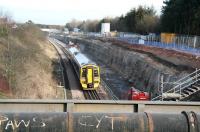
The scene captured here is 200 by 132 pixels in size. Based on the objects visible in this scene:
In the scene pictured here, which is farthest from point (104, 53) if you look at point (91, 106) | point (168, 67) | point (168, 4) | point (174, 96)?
point (91, 106)

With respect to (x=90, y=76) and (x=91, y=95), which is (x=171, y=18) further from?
(x=91, y=95)

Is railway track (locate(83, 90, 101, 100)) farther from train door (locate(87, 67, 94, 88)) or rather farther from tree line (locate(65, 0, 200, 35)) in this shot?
tree line (locate(65, 0, 200, 35))

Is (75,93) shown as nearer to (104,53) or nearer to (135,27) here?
(104,53)

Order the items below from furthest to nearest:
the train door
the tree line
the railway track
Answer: the tree line
the train door
the railway track

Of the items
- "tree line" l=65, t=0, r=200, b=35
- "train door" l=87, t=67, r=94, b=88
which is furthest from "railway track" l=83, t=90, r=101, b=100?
"tree line" l=65, t=0, r=200, b=35

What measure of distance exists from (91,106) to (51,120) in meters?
4.91

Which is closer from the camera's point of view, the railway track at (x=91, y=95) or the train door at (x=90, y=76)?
the railway track at (x=91, y=95)

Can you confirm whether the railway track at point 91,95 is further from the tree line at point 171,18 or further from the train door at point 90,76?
the tree line at point 171,18

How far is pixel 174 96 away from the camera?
2823cm

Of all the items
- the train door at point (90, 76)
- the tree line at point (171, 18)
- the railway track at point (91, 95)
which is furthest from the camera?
the tree line at point (171, 18)

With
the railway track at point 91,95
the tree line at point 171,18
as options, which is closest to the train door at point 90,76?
the railway track at point 91,95

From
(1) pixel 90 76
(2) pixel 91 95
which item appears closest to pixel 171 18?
(1) pixel 90 76

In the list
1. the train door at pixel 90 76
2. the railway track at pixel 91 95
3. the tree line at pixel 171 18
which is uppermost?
the tree line at pixel 171 18

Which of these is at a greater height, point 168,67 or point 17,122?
point 17,122
